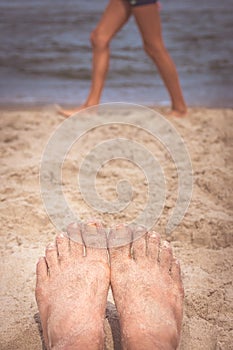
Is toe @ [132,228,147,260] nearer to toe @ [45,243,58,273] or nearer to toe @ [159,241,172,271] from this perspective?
toe @ [159,241,172,271]

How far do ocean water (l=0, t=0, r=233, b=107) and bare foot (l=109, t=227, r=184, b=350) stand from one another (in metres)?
2.59

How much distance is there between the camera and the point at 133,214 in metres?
2.58

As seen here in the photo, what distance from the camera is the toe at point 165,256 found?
196 centimetres

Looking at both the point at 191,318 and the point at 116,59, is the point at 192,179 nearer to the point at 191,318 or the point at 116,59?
the point at 191,318

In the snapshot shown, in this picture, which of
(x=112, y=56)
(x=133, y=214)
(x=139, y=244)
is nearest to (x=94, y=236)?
(x=139, y=244)

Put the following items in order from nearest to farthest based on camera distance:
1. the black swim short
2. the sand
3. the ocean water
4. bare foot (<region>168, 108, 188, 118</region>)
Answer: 1. the sand
2. the black swim short
3. bare foot (<region>168, 108, 188, 118</region>)
4. the ocean water

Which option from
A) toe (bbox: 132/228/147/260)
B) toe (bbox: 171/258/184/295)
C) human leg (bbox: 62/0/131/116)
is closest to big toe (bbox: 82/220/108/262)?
toe (bbox: 132/228/147/260)

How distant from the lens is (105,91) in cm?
480

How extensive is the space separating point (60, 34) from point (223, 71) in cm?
250

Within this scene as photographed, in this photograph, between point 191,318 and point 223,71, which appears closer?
point 191,318

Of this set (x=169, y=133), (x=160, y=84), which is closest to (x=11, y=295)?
(x=169, y=133)

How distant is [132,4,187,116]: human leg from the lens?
359 cm

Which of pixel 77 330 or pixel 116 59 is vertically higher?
pixel 116 59

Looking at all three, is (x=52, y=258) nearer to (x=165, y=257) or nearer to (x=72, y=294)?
(x=72, y=294)
